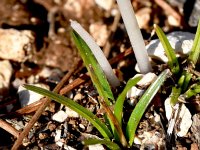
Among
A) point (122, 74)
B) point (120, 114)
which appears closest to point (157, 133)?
point (120, 114)

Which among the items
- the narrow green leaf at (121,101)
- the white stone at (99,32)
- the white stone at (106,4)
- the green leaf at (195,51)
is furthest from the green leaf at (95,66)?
the white stone at (106,4)

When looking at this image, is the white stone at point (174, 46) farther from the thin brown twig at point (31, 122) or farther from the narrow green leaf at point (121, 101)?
the thin brown twig at point (31, 122)

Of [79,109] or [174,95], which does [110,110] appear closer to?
[79,109]

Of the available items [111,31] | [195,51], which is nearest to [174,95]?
[195,51]

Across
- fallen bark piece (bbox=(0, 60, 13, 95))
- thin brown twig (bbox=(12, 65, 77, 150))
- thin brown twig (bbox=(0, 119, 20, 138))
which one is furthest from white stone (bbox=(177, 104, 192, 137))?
fallen bark piece (bbox=(0, 60, 13, 95))

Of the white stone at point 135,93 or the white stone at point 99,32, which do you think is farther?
the white stone at point 99,32

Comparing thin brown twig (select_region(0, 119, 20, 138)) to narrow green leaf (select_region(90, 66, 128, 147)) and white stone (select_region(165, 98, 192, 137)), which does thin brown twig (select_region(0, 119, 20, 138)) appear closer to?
narrow green leaf (select_region(90, 66, 128, 147))

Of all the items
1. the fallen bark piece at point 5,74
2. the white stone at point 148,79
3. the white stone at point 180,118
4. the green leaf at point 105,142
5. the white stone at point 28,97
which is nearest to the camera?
the green leaf at point 105,142
